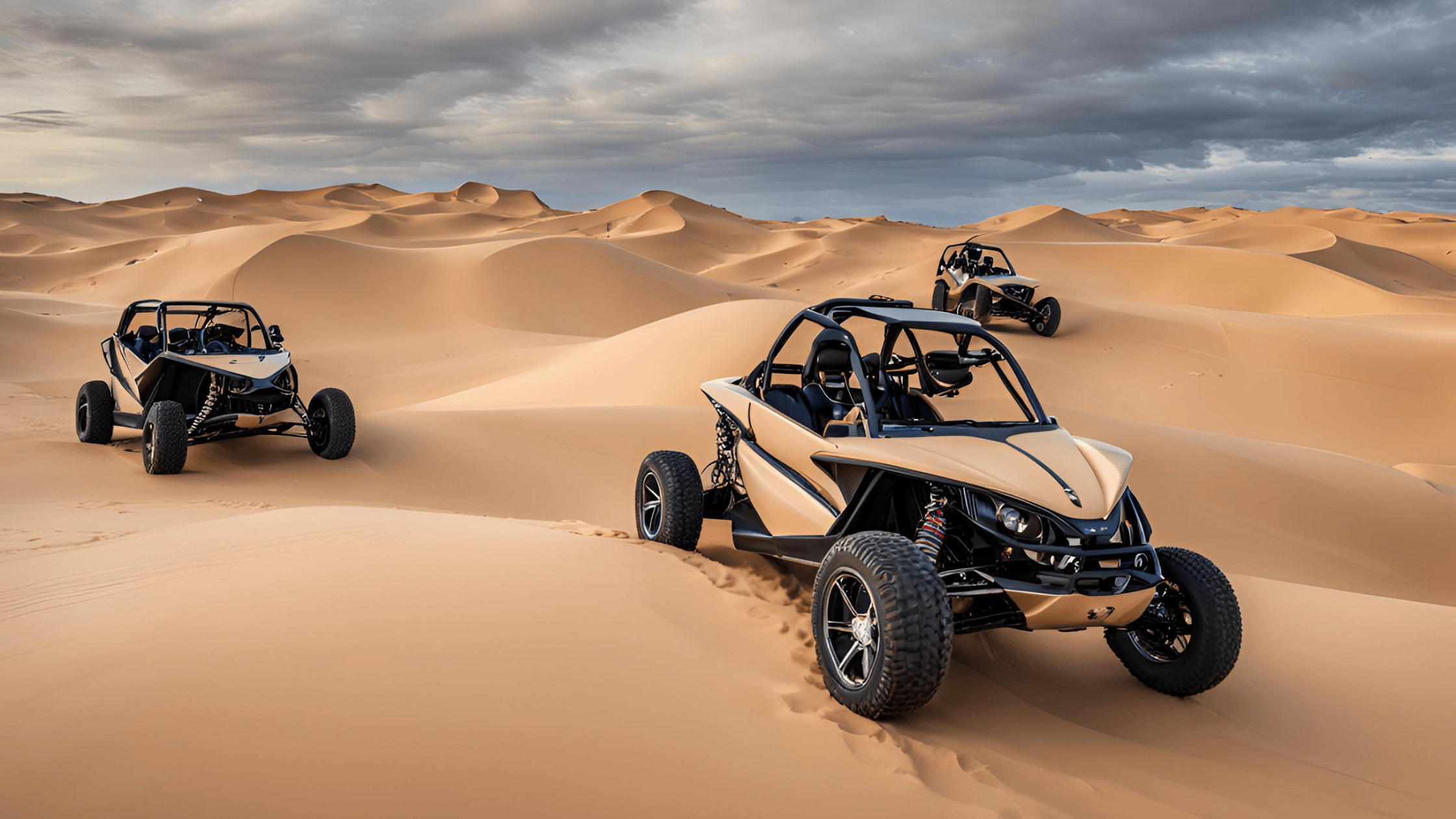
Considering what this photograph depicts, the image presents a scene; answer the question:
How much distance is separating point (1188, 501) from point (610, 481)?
7.12m

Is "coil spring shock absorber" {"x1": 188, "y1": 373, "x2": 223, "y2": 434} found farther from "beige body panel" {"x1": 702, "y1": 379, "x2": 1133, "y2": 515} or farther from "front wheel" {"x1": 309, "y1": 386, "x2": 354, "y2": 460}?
"beige body panel" {"x1": 702, "y1": 379, "x2": 1133, "y2": 515}

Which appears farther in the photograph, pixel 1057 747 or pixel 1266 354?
pixel 1266 354

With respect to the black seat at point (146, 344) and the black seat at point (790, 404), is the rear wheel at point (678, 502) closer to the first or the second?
the black seat at point (790, 404)

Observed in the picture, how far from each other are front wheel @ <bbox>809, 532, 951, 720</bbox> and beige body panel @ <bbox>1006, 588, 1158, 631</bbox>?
1.40 feet

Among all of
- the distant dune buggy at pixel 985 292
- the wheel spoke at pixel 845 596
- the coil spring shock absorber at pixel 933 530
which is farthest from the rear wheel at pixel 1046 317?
the wheel spoke at pixel 845 596

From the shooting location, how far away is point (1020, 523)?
398 cm

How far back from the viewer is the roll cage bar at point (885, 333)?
4.94 m

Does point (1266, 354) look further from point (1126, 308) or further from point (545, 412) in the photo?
point (545, 412)

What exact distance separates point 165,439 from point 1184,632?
10061 mm

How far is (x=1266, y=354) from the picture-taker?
69.7 feet

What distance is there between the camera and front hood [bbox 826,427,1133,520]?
3.97 metres

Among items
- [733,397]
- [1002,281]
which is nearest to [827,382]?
[733,397]

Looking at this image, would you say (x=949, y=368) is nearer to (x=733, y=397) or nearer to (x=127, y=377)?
(x=733, y=397)

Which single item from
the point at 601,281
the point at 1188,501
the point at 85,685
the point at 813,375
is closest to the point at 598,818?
the point at 85,685
